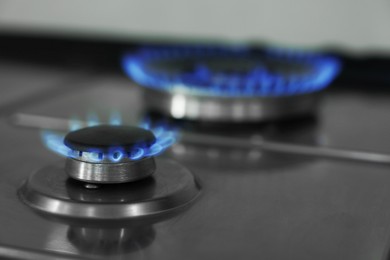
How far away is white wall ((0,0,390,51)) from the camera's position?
1.15m

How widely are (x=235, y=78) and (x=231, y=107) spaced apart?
0.06m

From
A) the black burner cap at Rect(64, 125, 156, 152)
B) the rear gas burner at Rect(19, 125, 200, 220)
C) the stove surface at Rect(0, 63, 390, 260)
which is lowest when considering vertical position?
the stove surface at Rect(0, 63, 390, 260)

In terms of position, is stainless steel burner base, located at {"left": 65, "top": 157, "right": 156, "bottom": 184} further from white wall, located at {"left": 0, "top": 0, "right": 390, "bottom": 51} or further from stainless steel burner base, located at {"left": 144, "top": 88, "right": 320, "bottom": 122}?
white wall, located at {"left": 0, "top": 0, "right": 390, "bottom": 51}

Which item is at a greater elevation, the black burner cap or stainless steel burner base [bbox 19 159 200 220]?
the black burner cap

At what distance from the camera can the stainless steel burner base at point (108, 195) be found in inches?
22.5

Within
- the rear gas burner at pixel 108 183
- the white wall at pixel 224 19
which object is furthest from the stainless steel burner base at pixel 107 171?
the white wall at pixel 224 19

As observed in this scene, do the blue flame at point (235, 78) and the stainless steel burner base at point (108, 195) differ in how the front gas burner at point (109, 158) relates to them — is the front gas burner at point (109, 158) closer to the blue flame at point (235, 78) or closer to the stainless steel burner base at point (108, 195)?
the stainless steel burner base at point (108, 195)

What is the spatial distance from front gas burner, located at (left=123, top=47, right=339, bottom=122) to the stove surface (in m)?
0.06

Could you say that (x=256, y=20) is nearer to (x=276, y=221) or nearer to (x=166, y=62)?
(x=166, y=62)

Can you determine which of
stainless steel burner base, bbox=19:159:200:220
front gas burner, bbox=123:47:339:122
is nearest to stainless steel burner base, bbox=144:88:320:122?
front gas burner, bbox=123:47:339:122

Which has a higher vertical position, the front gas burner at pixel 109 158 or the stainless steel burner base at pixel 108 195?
the front gas burner at pixel 109 158

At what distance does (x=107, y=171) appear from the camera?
597 millimetres

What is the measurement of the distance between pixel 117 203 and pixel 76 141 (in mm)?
75

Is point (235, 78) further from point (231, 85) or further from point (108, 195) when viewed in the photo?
point (108, 195)
